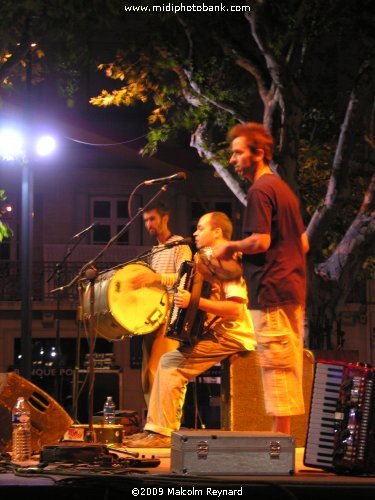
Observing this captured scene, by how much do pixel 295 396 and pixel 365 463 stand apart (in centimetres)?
64

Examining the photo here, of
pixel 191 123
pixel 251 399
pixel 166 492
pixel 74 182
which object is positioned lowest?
pixel 166 492

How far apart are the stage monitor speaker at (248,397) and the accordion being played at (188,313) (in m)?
0.52

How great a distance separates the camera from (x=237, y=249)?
6.01 metres

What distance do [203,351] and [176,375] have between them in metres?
0.28

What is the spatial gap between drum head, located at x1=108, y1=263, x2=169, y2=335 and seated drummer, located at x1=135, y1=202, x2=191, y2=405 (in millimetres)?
72

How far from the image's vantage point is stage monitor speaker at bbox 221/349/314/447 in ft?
25.3

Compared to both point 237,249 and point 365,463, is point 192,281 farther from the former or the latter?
point 365,463

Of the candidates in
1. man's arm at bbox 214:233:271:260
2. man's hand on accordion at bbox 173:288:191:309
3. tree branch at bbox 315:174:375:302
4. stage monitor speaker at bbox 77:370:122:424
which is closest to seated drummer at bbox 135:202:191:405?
man's hand on accordion at bbox 173:288:191:309

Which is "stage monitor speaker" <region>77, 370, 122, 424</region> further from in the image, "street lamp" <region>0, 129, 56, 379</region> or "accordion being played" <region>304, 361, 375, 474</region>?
"accordion being played" <region>304, 361, 375, 474</region>

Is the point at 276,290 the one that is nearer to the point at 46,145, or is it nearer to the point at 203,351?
the point at 203,351

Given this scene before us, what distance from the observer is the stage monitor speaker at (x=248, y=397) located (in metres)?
7.70

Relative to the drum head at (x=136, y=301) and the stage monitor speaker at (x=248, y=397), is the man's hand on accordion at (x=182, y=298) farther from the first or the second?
the drum head at (x=136, y=301)

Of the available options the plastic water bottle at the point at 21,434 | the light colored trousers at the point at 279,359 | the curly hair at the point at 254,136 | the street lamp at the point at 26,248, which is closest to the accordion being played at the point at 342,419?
the light colored trousers at the point at 279,359

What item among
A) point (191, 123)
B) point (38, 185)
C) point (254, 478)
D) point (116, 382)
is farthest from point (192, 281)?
point (38, 185)
